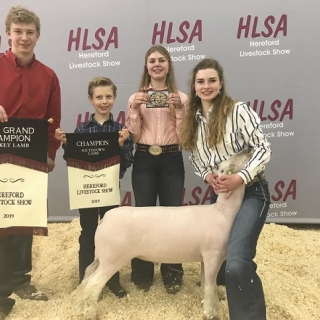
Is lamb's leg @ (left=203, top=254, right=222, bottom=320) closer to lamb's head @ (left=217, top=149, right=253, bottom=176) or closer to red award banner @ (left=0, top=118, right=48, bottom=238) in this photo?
lamb's head @ (left=217, top=149, right=253, bottom=176)

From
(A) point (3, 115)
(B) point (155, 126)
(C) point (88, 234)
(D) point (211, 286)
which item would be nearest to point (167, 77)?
(B) point (155, 126)

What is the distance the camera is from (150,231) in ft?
5.80

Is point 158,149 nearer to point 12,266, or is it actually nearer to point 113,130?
point 113,130

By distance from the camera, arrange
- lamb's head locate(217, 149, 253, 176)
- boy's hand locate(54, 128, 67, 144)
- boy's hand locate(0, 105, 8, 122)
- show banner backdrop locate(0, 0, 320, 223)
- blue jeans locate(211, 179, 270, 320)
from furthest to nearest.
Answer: show banner backdrop locate(0, 0, 320, 223), boy's hand locate(54, 128, 67, 144), boy's hand locate(0, 105, 8, 122), lamb's head locate(217, 149, 253, 176), blue jeans locate(211, 179, 270, 320)

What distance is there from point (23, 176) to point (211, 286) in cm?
118

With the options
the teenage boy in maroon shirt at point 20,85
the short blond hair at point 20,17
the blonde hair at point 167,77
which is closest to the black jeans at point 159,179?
the blonde hair at point 167,77

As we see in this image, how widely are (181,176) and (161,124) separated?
1.16ft

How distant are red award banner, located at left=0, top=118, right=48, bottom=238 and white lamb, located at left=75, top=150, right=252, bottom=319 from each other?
1.33ft

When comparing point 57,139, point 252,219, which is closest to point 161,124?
point 57,139

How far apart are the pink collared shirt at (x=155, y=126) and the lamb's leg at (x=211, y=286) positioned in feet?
2.46

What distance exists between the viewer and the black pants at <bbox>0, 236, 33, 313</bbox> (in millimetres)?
1934

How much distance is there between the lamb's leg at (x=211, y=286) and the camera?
1.77 m

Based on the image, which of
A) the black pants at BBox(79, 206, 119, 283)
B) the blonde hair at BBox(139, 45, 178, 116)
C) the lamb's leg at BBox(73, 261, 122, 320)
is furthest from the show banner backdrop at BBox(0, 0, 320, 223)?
the lamb's leg at BBox(73, 261, 122, 320)

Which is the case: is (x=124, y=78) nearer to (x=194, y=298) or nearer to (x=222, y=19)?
(x=222, y=19)
